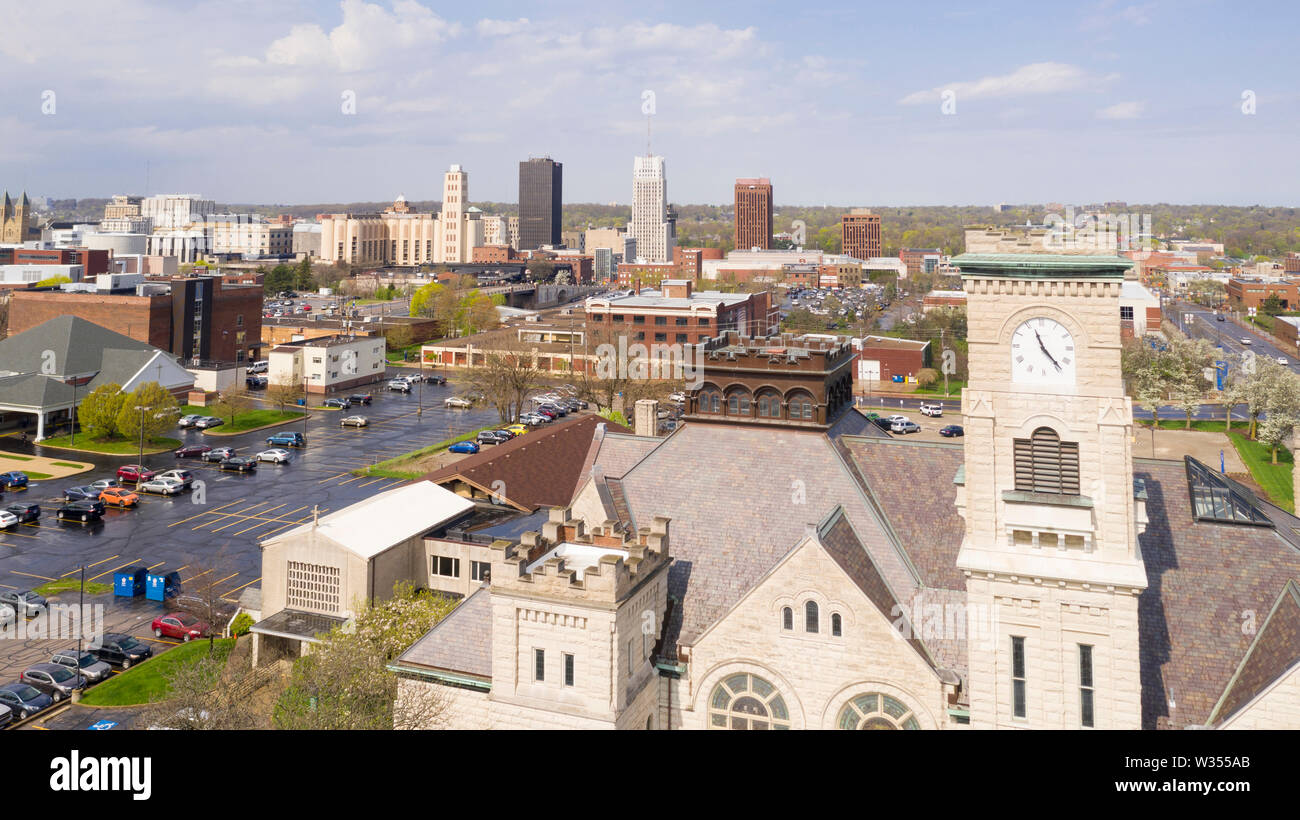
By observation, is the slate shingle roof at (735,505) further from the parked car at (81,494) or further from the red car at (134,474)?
the red car at (134,474)

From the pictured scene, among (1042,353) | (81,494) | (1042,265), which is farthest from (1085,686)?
(81,494)

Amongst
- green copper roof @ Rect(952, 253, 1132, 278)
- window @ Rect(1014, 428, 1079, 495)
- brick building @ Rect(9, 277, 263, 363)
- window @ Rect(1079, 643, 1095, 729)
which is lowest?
window @ Rect(1079, 643, 1095, 729)

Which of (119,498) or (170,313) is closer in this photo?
(119,498)

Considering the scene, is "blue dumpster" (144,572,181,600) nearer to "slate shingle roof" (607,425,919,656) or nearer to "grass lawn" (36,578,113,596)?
"grass lawn" (36,578,113,596)

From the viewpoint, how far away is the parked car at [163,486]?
67.2 metres

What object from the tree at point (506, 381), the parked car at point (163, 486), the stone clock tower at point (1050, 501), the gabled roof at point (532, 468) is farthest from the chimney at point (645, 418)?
the tree at point (506, 381)

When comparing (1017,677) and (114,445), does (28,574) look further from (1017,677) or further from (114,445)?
(1017,677)

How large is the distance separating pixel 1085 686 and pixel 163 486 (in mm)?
66032

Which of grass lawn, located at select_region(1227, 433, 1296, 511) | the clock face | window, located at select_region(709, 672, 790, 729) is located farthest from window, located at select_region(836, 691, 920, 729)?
grass lawn, located at select_region(1227, 433, 1296, 511)

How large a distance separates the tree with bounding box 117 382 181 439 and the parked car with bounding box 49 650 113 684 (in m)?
45.7

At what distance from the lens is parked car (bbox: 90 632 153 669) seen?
129 ft

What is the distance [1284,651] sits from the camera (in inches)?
862

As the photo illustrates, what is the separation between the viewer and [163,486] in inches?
2648
